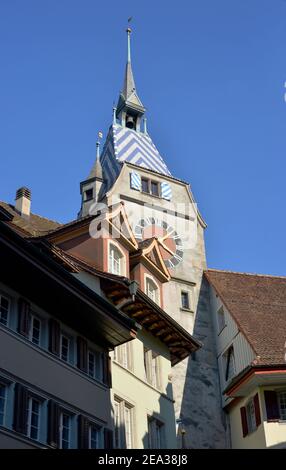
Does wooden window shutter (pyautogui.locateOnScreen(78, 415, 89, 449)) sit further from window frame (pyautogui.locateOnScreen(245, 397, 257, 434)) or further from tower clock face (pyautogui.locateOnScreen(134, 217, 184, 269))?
tower clock face (pyautogui.locateOnScreen(134, 217, 184, 269))

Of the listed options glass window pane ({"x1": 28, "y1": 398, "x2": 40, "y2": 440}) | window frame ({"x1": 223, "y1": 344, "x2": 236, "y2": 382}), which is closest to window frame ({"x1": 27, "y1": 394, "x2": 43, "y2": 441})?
glass window pane ({"x1": 28, "y1": 398, "x2": 40, "y2": 440})

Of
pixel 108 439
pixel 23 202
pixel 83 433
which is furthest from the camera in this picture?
pixel 23 202

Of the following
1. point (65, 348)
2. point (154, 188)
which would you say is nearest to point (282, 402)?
point (65, 348)

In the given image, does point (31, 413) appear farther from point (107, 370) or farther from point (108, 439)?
point (107, 370)

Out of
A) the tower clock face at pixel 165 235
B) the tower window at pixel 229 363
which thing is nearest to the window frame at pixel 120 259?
the tower window at pixel 229 363

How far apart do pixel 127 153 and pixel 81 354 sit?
29.7m

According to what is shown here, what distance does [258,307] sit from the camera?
3666 cm

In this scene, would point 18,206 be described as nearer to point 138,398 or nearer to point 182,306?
point 138,398

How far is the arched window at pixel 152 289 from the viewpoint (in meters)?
26.7

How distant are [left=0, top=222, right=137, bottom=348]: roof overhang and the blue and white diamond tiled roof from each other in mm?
24566

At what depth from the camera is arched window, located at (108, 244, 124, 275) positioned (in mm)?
24266

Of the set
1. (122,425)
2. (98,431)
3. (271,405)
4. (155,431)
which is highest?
(271,405)

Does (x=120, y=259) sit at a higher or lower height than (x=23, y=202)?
lower
